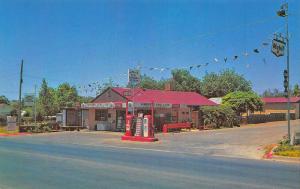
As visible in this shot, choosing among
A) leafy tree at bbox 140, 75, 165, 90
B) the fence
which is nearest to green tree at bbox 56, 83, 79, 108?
leafy tree at bbox 140, 75, 165, 90

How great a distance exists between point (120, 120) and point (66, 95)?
41870 millimetres

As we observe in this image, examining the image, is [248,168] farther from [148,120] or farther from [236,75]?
[236,75]

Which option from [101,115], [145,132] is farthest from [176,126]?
[145,132]

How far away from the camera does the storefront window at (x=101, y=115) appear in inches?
1832

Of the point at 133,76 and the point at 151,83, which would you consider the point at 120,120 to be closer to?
the point at 133,76

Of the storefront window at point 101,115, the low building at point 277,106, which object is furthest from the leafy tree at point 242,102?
the low building at point 277,106

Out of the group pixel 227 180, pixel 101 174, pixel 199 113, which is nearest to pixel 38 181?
pixel 101 174

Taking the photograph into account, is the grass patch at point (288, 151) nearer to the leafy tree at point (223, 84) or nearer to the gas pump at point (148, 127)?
the gas pump at point (148, 127)

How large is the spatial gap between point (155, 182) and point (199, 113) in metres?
36.2

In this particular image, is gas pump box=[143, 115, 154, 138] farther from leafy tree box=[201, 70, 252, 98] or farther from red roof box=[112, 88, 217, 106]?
leafy tree box=[201, 70, 252, 98]

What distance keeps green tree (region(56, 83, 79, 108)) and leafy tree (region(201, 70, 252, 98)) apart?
2602cm

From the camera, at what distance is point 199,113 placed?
47375 millimetres

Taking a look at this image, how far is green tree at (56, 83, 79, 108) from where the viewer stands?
8153cm

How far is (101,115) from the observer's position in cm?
4706
